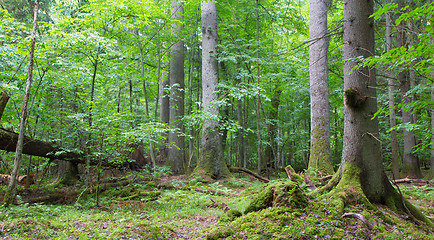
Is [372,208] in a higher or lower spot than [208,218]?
higher

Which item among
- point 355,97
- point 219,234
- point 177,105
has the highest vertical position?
point 177,105

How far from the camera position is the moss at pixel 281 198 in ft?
12.9

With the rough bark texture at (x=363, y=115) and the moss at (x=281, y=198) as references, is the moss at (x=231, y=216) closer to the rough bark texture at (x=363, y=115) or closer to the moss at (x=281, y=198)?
the moss at (x=281, y=198)

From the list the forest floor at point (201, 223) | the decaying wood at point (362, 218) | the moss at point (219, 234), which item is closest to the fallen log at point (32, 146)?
the forest floor at point (201, 223)

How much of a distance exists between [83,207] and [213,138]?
509 cm

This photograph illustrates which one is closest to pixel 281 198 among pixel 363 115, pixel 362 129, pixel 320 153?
pixel 362 129

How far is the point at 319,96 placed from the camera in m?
8.09

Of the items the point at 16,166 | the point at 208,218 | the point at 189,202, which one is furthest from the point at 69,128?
the point at 208,218

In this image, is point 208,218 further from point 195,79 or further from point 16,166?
point 195,79

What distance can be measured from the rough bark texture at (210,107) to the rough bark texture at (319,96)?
3.46 meters

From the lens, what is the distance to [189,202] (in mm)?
6508

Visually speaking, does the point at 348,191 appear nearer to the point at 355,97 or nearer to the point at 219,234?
the point at 355,97

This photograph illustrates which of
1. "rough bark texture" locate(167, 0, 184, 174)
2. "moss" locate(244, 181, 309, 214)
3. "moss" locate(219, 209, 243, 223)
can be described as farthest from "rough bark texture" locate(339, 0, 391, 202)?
"rough bark texture" locate(167, 0, 184, 174)

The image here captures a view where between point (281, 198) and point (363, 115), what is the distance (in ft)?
6.81
